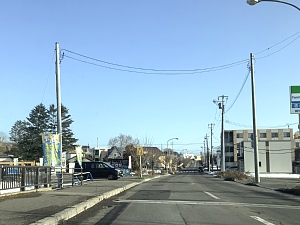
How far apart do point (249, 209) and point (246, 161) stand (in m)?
72.7

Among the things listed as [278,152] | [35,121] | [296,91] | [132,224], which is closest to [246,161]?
[278,152]

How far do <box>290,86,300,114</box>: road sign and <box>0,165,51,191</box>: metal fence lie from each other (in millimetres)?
15399

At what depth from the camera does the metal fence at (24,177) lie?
14.0 metres

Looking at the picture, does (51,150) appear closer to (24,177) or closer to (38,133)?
(24,177)

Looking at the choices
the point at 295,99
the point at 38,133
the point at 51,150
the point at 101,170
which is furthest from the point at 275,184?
the point at 38,133

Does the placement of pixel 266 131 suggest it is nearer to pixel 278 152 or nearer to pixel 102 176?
pixel 278 152

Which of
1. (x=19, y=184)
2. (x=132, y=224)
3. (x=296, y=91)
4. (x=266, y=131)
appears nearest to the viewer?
(x=132, y=224)

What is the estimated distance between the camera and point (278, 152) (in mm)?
81750

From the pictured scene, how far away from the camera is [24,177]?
1570 centimetres

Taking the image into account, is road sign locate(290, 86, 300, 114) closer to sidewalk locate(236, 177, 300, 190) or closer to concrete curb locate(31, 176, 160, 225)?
sidewalk locate(236, 177, 300, 190)

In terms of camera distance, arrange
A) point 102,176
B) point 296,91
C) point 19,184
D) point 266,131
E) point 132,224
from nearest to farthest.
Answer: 1. point 132,224
2. point 19,184
3. point 296,91
4. point 102,176
5. point 266,131

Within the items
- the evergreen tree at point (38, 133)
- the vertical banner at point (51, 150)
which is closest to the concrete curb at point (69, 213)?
the vertical banner at point (51, 150)

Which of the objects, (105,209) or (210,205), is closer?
(105,209)

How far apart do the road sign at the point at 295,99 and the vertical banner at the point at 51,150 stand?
14.8 meters
